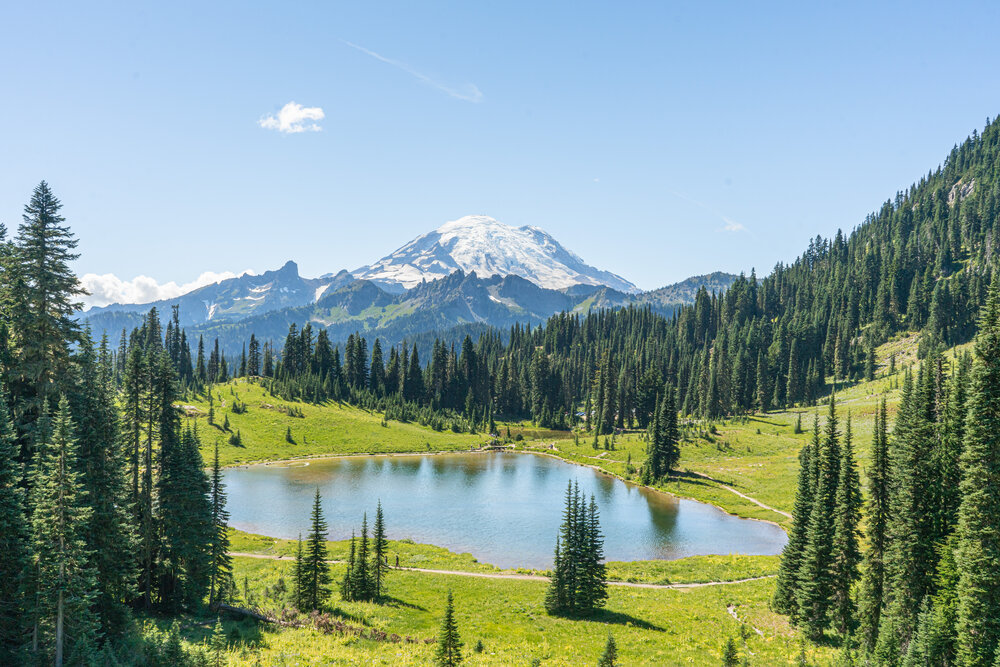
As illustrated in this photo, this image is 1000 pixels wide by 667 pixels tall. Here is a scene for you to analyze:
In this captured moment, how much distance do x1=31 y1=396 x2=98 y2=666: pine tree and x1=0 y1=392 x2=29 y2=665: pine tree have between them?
1.91 feet

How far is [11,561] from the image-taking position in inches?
915

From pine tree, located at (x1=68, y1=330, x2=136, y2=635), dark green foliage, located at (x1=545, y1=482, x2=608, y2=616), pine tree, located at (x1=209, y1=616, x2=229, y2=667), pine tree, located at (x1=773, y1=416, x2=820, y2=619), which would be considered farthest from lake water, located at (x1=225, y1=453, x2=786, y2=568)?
pine tree, located at (x1=68, y1=330, x2=136, y2=635)

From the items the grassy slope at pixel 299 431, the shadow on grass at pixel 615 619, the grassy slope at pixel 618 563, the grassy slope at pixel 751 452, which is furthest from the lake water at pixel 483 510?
the shadow on grass at pixel 615 619

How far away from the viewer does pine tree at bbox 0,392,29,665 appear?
75.2 ft

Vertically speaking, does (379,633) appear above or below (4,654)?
below

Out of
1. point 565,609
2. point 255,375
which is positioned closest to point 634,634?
point 565,609

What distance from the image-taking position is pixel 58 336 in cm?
3312

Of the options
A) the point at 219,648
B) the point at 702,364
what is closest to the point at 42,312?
the point at 219,648

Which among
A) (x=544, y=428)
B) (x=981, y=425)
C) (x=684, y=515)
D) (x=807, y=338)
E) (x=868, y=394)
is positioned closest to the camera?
(x=981, y=425)

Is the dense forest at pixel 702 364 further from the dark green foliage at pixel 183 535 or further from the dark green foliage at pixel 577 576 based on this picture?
the dark green foliage at pixel 183 535

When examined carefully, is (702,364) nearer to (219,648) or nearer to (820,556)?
(820,556)

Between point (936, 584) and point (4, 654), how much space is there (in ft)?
144

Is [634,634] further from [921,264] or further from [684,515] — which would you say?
[921,264]

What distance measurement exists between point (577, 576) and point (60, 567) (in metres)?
31.8
